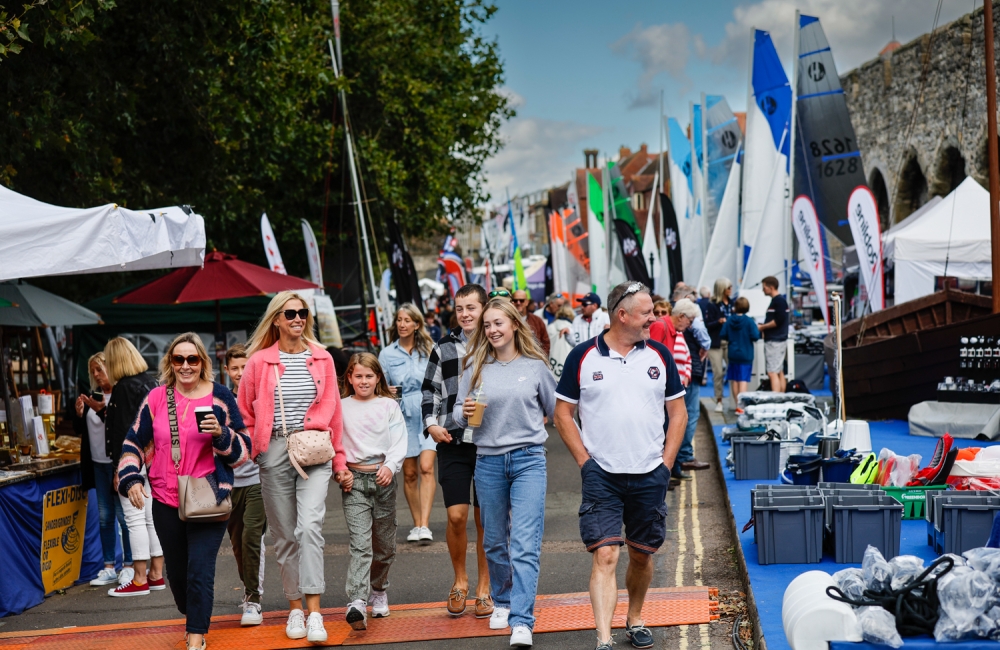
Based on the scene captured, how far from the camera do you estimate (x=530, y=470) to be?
606cm

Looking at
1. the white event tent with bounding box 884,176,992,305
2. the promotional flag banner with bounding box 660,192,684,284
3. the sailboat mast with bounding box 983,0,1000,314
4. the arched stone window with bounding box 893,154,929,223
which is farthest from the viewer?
the arched stone window with bounding box 893,154,929,223

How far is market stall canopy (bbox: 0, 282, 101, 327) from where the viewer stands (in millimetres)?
12992

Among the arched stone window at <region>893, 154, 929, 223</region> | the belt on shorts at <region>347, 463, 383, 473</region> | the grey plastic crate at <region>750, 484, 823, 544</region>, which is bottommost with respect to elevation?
the grey plastic crate at <region>750, 484, 823, 544</region>

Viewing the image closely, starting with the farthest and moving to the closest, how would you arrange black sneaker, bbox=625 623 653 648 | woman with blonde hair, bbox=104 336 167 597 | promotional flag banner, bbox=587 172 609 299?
promotional flag banner, bbox=587 172 609 299 < woman with blonde hair, bbox=104 336 167 597 < black sneaker, bbox=625 623 653 648

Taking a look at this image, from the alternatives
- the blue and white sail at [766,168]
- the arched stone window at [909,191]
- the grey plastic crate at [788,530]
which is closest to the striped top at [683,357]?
the grey plastic crate at [788,530]

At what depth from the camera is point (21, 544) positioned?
7.76 meters

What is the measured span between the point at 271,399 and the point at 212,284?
7055mm

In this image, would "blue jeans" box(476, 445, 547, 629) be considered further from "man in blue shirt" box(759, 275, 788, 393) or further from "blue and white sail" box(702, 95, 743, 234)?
"blue and white sail" box(702, 95, 743, 234)

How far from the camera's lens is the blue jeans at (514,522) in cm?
590

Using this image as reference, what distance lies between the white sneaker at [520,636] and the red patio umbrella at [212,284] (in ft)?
25.8

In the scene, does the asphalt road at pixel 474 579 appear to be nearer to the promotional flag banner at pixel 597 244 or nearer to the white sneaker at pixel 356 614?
the white sneaker at pixel 356 614

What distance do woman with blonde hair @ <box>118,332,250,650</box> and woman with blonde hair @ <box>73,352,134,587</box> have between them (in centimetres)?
220

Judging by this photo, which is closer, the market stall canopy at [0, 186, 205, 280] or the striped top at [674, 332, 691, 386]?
the market stall canopy at [0, 186, 205, 280]

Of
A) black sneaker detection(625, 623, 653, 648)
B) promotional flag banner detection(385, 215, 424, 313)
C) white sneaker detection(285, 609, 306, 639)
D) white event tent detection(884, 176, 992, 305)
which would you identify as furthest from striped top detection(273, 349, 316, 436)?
white event tent detection(884, 176, 992, 305)
